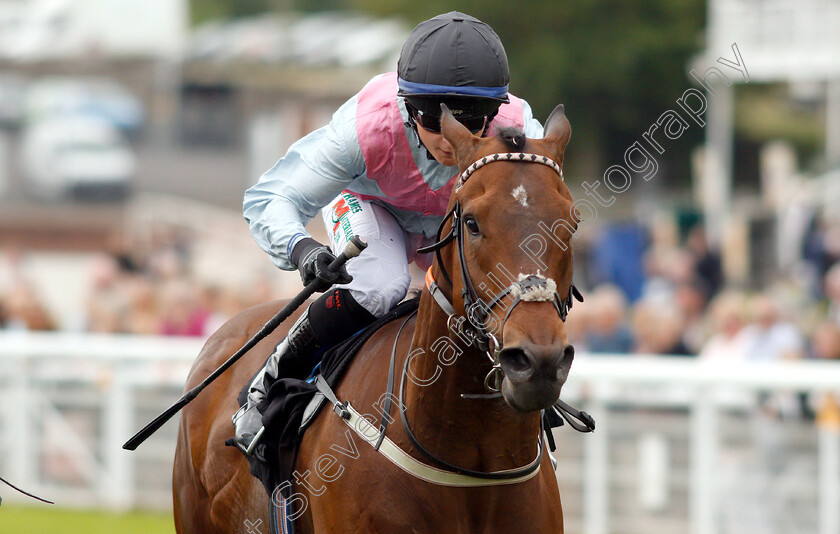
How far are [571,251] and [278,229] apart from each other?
46.7 inches

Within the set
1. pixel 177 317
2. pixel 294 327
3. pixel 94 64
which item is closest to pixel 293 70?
pixel 94 64

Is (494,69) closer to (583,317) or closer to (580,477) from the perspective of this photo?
(580,477)

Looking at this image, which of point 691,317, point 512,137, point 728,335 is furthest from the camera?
point 691,317

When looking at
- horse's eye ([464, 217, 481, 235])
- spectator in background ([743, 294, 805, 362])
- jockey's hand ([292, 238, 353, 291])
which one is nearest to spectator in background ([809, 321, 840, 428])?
spectator in background ([743, 294, 805, 362])

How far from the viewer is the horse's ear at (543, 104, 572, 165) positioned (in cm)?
321

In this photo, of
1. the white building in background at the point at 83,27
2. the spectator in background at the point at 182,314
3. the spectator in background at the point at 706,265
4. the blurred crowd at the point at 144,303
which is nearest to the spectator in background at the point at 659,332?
the spectator in background at the point at 706,265

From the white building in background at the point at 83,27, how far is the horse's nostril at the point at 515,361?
1116 inches

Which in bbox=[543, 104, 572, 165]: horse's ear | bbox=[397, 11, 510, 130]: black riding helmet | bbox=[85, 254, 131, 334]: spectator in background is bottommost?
bbox=[543, 104, 572, 165]: horse's ear

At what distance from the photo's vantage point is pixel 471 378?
3236mm

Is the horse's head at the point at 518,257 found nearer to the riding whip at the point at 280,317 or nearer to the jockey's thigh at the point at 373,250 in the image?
the riding whip at the point at 280,317

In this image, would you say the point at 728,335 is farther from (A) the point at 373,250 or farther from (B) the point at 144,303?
(A) the point at 373,250

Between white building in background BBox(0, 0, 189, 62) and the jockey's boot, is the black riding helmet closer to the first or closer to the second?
the jockey's boot

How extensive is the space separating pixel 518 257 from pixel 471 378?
0.50 metres

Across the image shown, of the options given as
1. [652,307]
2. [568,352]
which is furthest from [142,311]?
[568,352]
